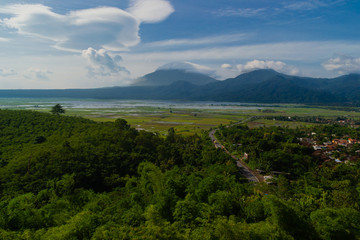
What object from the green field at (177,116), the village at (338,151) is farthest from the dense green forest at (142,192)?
the green field at (177,116)

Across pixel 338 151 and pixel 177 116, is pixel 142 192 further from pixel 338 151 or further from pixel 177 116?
pixel 177 116

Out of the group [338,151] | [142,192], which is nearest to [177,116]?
[338,151]

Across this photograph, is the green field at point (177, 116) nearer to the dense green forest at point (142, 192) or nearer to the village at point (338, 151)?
the dense green forest at point (142, 192)

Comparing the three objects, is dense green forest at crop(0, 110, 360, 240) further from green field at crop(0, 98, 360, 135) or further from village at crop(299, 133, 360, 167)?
green field at crop(0, 98, 360, 135)

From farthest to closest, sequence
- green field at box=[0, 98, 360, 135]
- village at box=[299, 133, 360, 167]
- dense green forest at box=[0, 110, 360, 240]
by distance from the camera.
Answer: green field at box=[0, 98, 360, 135], village at box=[299, 133, 360, 167], dense green forest at box=[0, 110, 360, 240]

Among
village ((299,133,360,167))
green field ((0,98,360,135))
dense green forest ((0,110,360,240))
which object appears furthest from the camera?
green field ((0,98,360,135))

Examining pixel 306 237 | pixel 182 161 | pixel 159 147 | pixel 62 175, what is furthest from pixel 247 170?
pixel 62 175

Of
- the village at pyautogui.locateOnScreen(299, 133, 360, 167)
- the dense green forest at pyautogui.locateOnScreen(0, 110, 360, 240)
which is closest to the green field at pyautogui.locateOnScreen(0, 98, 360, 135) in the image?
the dense green forest at pyautogui.locateOnScreen(0, 110, 360, 240)

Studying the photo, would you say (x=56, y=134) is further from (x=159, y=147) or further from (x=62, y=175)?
(x=159, y=147)
